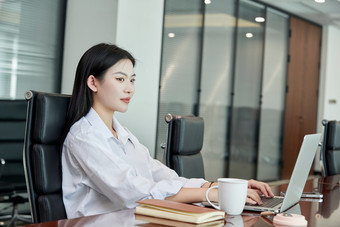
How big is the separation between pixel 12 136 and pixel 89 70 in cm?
207

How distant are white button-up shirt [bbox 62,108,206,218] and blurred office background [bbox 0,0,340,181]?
8.88 feet

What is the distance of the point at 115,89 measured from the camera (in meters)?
1.82

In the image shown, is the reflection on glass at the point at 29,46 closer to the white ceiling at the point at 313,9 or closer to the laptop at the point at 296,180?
the laptop at the point at 296,180

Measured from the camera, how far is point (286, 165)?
25.6ft

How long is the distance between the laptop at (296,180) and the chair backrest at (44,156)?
0.67m

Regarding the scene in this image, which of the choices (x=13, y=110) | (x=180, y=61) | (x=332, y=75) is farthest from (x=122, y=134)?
(x=332, y=75)

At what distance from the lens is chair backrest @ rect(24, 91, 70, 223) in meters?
1.69

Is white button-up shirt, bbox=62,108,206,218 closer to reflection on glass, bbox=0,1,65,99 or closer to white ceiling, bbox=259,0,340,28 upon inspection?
reflection on glass, bbox=0,1,65,99

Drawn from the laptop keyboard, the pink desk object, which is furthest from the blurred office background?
the pink desk object

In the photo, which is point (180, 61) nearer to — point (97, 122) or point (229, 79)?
point (229, 79)

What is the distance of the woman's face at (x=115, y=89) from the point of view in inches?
71.5

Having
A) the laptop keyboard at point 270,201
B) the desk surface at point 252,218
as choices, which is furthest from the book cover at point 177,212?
the laptop keyboard at point 270,201

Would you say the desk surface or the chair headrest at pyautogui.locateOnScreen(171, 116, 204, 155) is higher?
the chair headrest at pyautogui.locateOnScreen(171, 116, 204, 155)

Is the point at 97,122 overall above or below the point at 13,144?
above
